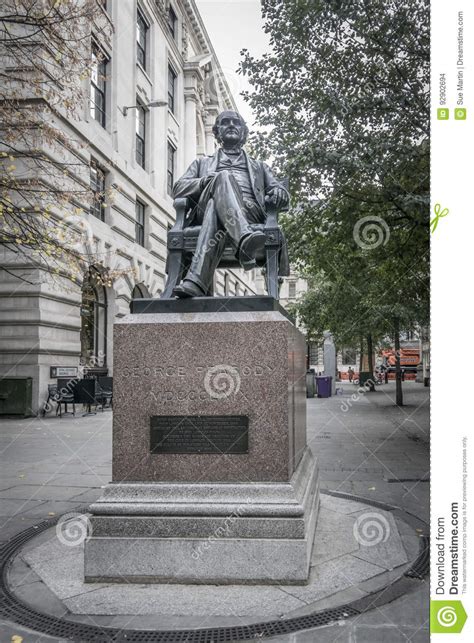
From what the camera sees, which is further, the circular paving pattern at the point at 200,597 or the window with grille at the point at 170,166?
the window with grille at the point at 170,166

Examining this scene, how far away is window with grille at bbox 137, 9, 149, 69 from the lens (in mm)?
24172

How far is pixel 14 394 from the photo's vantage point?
1519cm

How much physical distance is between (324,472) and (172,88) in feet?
88.4

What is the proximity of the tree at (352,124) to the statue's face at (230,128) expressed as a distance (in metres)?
4.22

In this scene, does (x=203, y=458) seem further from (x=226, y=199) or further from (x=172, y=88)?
(x=172, y=88)

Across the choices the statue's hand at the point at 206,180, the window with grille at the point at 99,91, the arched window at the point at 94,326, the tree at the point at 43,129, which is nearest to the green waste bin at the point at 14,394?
the tree at the point at 43,129

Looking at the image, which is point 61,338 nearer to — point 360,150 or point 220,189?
point 360,150

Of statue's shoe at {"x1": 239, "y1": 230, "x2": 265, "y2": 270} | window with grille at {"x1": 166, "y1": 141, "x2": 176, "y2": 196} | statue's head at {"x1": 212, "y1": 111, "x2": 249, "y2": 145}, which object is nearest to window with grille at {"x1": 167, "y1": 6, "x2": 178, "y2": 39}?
window with grille at {"x1": 166, "y1": 141, "x2": 176, "y2": 196}

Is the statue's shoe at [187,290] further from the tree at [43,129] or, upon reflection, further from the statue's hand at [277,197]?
the tree at [43,129]

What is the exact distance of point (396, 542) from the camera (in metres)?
4.62

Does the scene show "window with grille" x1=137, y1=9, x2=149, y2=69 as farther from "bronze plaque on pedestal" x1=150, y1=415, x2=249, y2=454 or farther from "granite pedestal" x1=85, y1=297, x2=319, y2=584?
"bronze plaque on pedestal" x1=150, y1=415, x2=249, y2=454

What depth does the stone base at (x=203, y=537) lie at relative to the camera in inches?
150
